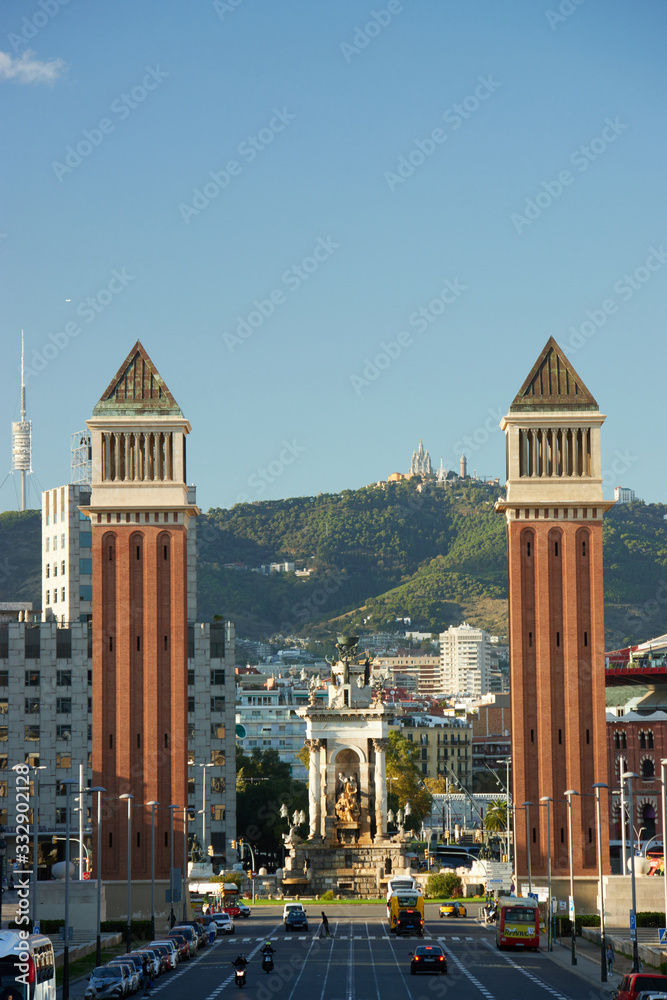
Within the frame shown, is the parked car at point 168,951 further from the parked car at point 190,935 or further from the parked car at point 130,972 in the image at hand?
Answer: the parked car at point 130,972

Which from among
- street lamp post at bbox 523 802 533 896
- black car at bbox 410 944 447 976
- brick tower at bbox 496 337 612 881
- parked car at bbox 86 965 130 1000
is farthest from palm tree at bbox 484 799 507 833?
parked car at bbox 86 965 130 1000

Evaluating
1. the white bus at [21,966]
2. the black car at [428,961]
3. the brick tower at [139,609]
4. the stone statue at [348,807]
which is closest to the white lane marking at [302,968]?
the black car at [428,961]

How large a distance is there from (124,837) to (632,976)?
177ft

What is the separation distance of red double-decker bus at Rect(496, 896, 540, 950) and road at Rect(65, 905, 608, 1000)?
3.53 ft

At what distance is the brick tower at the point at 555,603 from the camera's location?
A: 307 ft

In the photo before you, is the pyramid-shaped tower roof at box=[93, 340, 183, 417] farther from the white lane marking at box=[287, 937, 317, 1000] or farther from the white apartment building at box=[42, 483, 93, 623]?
the white apartment building at box=[42, 483, 93, 623]

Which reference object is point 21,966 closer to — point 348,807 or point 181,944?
point 181,944

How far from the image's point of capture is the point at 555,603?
96.1 metres

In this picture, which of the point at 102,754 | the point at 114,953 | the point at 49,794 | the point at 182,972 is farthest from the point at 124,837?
the point at 49,794

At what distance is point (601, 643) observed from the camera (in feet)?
313

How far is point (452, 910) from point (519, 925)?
24188mm

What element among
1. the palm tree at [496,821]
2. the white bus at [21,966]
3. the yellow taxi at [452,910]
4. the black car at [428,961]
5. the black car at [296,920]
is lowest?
the palm tree at [496,821]

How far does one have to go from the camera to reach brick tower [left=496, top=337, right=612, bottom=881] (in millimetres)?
93688

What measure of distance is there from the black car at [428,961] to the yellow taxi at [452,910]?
37.6 m
